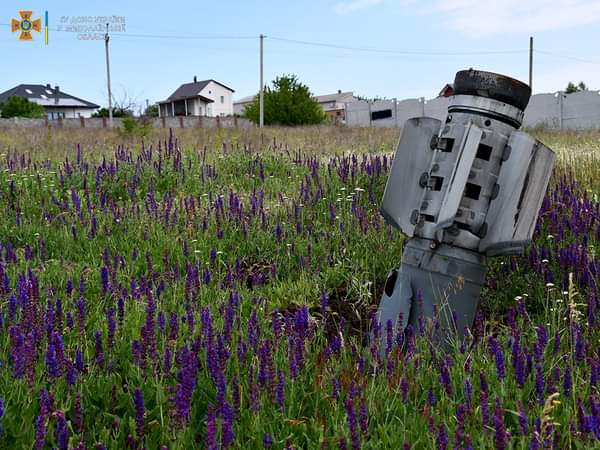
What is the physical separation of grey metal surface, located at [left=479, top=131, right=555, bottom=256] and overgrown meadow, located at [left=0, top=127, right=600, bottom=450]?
16.5 inches

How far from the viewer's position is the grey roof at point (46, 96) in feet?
310

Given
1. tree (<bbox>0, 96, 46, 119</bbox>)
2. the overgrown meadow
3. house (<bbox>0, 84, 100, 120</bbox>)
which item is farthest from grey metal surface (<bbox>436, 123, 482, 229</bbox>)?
house (<bbox>0, 84, 100, 120</bbox>)

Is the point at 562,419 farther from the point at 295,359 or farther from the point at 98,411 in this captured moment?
the point at 98,411

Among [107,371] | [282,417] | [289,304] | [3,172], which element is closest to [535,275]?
[289,304]

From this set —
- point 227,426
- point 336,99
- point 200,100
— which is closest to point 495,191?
point 227,426

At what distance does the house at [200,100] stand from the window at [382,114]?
152 feet

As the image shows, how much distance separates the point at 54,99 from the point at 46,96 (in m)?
1.45

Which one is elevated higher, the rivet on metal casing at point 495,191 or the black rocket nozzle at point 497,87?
the black rocket nozzle at point 497,87

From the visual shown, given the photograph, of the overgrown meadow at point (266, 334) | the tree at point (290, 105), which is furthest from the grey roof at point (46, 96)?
the overgrown meadow at point (266, 334)

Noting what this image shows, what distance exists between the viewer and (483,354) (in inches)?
110

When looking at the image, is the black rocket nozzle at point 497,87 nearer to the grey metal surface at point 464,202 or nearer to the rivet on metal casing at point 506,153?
the grey metal surface at point 464,202

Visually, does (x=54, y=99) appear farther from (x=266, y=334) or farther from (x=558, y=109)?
(x=266, y=334)

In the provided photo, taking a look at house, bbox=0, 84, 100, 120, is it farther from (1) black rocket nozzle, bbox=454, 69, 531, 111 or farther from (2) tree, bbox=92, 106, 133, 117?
(1) black rocket nozzle, bbox=454, 69, 531, 111

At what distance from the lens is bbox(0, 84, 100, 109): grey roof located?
310 ft
